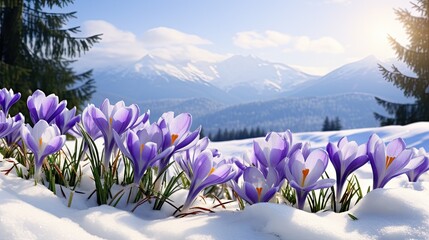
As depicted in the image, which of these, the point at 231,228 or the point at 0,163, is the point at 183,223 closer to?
the point at 231,228

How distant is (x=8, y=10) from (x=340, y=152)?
11.7 metres

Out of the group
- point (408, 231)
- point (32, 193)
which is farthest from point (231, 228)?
point (32, 193)

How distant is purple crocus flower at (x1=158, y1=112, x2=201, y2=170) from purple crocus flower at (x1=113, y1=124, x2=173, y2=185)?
0.09ft

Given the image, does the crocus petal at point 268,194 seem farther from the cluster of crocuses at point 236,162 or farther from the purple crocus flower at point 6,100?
the purple crocus flower at point 6,100

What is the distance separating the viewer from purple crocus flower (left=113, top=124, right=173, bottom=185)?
1220mm

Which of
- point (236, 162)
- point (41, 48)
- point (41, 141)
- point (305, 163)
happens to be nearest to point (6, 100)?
point (41, 141)

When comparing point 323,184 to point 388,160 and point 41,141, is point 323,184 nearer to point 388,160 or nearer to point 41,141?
point 388,160

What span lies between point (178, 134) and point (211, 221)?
11.8 inches

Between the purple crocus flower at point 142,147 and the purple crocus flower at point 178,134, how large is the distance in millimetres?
28

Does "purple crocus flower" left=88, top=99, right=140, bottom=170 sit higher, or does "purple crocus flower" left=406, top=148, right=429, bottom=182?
"purple crocus flower" left=88, top=99, right=140, bottom=170

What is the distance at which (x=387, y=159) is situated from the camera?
133cm

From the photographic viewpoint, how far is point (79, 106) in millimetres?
11719

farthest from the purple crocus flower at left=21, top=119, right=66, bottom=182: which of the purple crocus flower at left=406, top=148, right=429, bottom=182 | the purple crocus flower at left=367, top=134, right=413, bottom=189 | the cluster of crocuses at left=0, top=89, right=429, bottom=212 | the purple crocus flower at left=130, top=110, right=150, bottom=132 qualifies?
the purple crocus flower at left=406, top=148, right=429, bottom=182

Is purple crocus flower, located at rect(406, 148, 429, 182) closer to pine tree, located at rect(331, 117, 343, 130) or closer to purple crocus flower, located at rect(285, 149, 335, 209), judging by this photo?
purple crocus flower, located at rect(285, 149, 335, 209)
